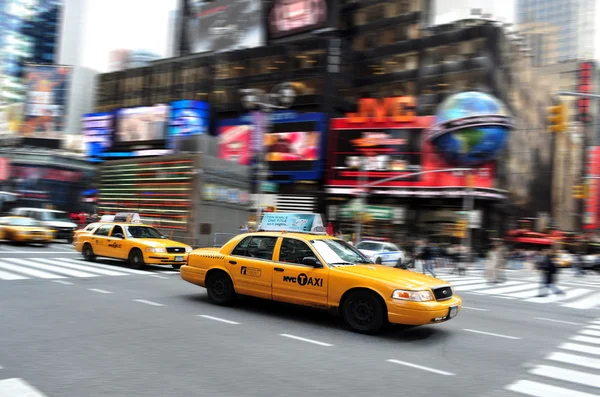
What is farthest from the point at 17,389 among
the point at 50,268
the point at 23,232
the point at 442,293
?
the point at 23,232

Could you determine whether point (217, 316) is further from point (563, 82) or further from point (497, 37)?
point (563, 82)

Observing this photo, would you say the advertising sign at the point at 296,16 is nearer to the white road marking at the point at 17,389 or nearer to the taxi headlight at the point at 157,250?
the taxi headlight at the point at 157,250

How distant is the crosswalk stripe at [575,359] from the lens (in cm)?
693

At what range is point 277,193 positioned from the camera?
51.0 metres

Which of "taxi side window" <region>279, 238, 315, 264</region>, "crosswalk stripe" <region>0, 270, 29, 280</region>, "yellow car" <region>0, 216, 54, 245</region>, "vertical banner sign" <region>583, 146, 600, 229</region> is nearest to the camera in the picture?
"taxi side window" <region>279, 238, 315, 264</region>

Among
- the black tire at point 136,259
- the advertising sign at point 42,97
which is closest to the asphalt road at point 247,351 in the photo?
the black tire at point 136,259

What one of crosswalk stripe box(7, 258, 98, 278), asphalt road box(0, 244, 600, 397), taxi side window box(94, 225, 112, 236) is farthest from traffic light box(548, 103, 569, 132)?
taxi side window box(94, 225, 112, 236)

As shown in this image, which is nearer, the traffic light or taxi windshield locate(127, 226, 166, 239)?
the traffic light

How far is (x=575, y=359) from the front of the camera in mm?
7215

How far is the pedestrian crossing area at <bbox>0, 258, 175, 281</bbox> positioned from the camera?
13.0 metres

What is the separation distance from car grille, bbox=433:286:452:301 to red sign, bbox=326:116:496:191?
34.2 meters

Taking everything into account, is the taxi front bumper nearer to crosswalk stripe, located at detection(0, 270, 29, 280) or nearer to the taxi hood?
the taxi hood

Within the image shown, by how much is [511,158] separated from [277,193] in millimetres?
22159

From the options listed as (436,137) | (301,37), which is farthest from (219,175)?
(301,37)
